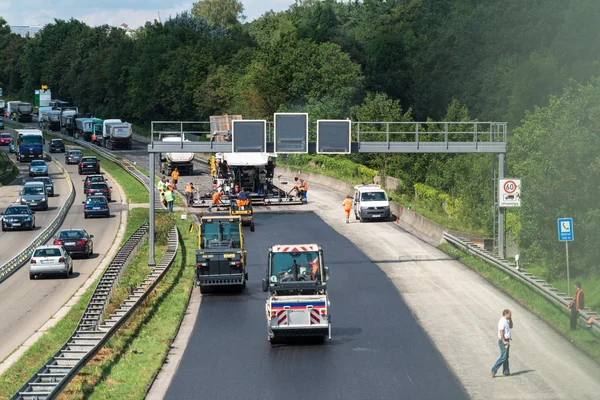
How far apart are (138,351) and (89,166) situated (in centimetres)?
6988

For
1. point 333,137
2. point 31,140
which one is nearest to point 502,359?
point 333,137

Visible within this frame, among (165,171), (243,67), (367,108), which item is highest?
(243,67)

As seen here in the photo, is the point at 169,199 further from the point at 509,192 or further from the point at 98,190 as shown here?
the point at 509,192

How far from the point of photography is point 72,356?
2333cm

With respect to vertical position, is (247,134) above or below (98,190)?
above

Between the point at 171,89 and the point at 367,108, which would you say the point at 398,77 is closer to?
the point at 171,89

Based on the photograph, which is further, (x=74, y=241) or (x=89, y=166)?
(x=89, y=166)

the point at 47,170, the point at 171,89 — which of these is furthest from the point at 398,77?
the point at 47,170

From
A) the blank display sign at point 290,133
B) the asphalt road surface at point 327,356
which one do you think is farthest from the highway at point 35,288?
the blank display sign at point 290,133

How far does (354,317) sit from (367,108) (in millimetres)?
55733

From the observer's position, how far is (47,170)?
93750 millimetres

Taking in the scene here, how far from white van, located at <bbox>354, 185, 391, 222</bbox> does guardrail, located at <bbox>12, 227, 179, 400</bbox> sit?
24.8m

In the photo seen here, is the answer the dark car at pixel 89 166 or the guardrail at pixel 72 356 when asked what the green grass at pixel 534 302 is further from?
the dark car at pixel 89 166

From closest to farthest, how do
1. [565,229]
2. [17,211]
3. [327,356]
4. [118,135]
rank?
[327,356], [565,229], [17,211], [118,135]
